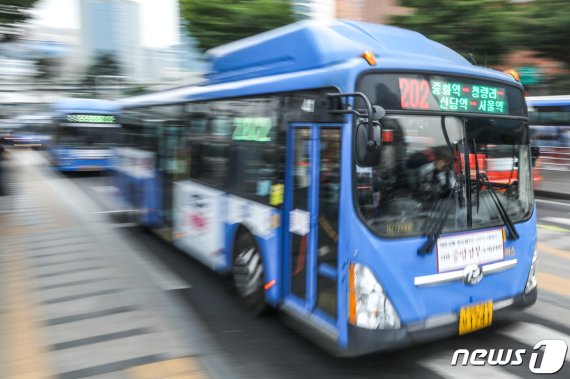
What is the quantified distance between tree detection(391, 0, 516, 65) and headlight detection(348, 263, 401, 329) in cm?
1637

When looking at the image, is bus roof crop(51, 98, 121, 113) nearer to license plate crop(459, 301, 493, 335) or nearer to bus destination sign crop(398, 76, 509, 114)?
bus destination sign crop(398, 76, 509, 114)

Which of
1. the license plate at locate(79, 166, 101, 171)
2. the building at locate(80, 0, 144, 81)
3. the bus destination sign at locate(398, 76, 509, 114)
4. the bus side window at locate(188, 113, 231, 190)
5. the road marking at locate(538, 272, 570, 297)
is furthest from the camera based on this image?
the building at locate(80, 0, 144, 81)

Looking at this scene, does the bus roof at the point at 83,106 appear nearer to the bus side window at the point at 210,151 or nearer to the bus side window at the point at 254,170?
the bus side window at the point at 210,151

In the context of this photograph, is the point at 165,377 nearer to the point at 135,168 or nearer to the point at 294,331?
the point at 294,331

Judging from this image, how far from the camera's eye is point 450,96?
3949mm

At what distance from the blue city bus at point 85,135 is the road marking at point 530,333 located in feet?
56.1

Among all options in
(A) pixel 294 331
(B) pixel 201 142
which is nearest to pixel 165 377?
(A) pixel 294 331

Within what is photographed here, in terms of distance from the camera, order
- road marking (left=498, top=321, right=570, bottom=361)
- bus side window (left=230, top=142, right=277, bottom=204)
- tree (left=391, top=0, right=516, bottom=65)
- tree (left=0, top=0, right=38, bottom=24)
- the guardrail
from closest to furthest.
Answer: road marking (left=498, top=321, right=570, bottom=361), bus side window (left=230, top=142, right=277, bottom=204), tree (left=0, top=0, right=38, bottom=24), the guardrail, tree (left=391, top=0, right=516, bottom=65)

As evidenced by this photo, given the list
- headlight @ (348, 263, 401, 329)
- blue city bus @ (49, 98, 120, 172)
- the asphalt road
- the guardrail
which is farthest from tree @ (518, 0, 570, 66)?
headlight @ (348, 263, 401, 329)

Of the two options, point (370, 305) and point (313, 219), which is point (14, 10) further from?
point (370, 305)

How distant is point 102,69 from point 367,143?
3729 inches

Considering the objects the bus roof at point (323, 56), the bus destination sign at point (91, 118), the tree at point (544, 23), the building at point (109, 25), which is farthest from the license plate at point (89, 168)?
the building at point (109, 25)

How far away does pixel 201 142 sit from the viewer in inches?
249

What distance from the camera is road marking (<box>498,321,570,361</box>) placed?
4.42 meters
